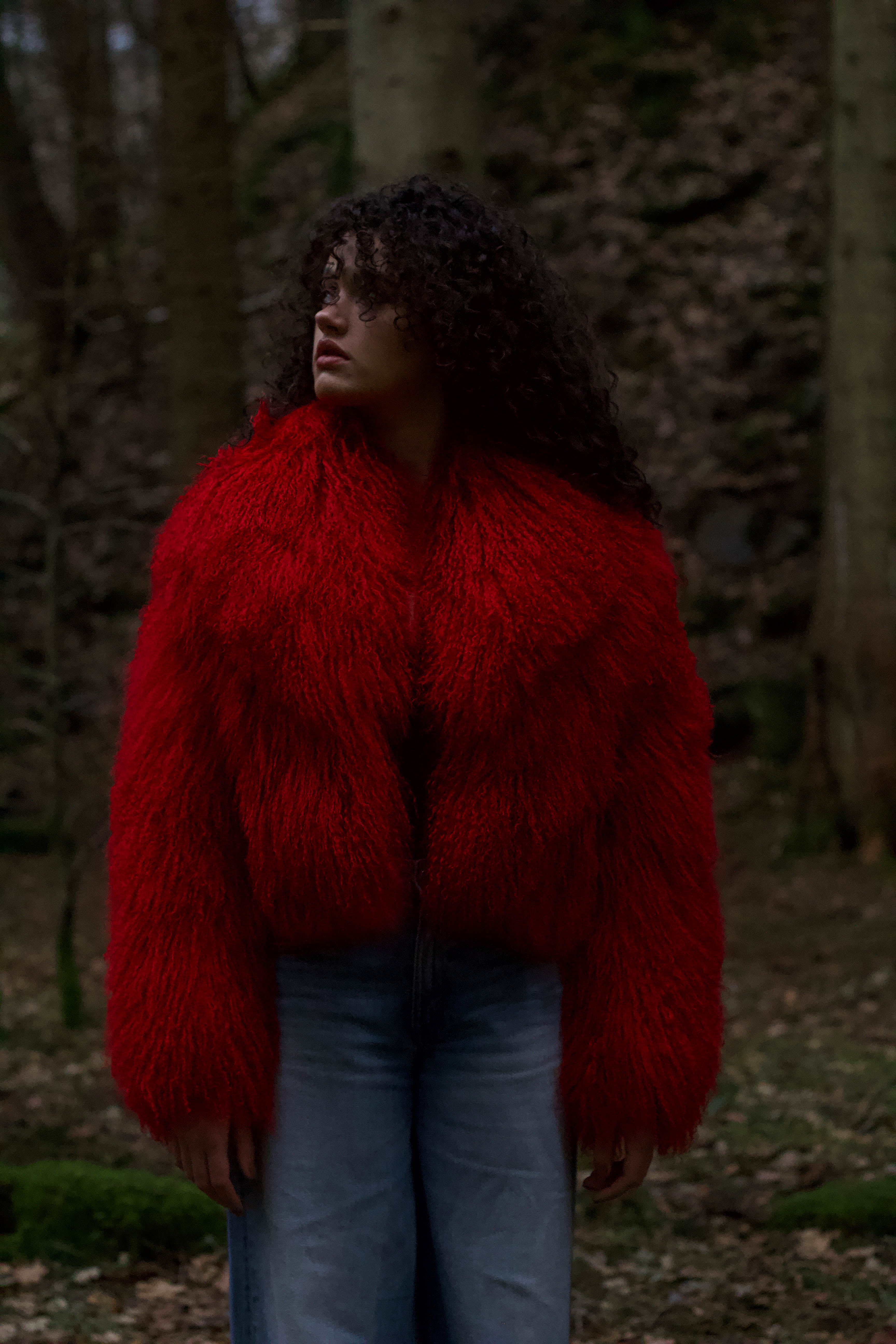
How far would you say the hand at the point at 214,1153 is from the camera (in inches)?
70.6

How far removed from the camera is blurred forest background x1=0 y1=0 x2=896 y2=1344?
151 inches

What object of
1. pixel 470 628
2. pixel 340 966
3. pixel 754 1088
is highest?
pixel 470 628

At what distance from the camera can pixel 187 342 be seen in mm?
6949

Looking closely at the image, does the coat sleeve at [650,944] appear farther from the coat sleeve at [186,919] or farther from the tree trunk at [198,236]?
the tree trunk at [198,236]

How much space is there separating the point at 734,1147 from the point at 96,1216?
220 cm

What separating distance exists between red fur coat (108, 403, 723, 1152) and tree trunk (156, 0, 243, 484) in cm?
523

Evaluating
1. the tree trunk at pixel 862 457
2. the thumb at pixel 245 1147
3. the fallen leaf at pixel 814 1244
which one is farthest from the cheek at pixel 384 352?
the tree trunk at pixel 862 457

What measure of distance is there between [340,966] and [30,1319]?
7.09 feet

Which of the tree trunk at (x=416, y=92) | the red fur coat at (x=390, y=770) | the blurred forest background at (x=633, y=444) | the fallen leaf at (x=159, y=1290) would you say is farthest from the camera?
the tree trunk at (x=416, y=92)

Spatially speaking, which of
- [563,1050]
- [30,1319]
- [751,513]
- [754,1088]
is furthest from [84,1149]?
[751,513]

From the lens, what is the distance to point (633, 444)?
267 centimetres

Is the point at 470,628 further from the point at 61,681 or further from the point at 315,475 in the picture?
the point at 61,681

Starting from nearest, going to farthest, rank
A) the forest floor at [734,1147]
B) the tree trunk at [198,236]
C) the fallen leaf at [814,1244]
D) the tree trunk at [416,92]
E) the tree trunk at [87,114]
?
the forest floor at [734,1147] < the fallen leaf at [814,1244] < the tree trunk at [416,92] < the tree trunk at [87,114] < the tree trunk at [198,236]

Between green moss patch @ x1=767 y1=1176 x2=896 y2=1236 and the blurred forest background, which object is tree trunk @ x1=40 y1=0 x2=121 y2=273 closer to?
the blurred forest background
